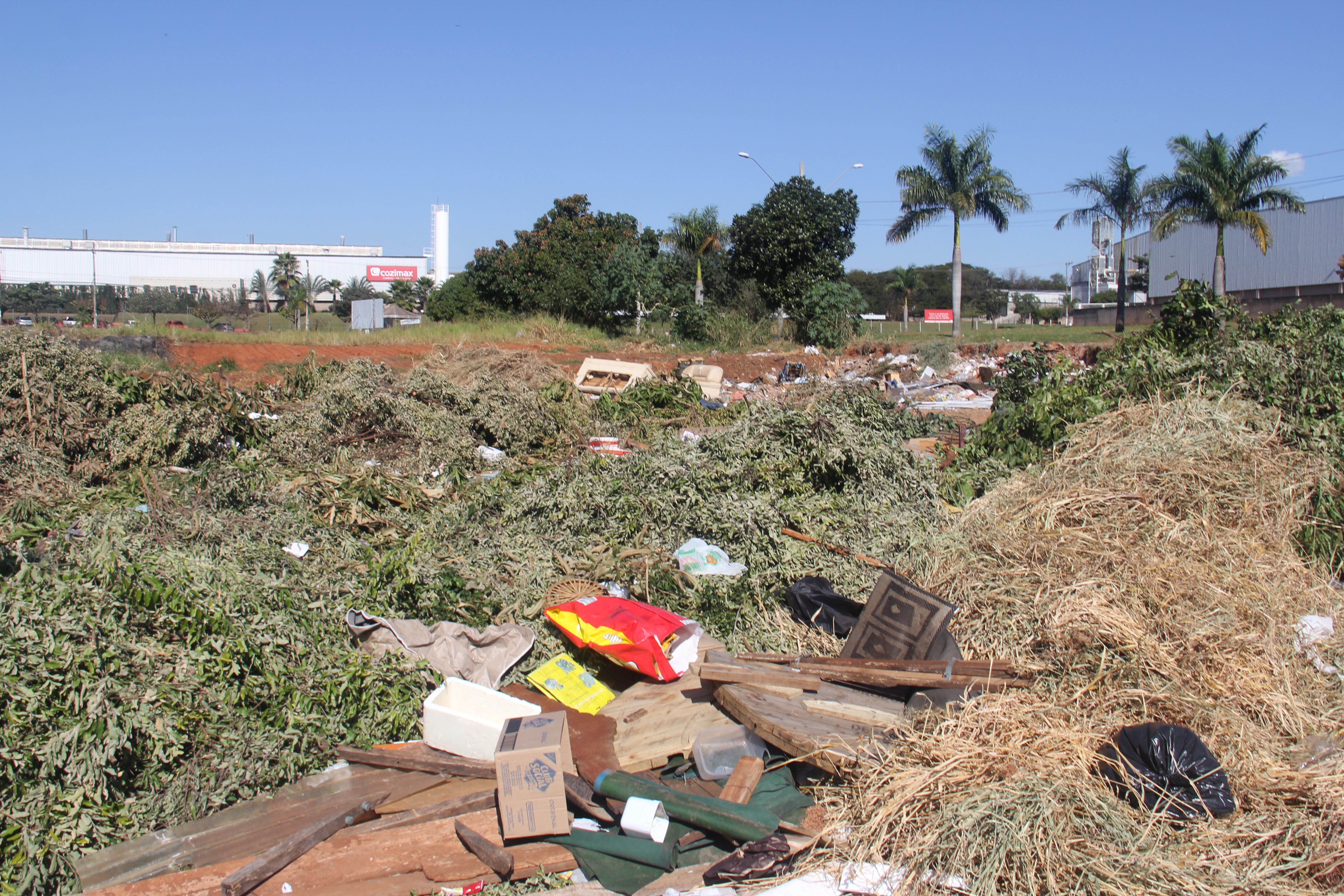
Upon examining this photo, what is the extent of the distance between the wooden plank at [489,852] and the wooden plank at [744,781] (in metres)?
0.79

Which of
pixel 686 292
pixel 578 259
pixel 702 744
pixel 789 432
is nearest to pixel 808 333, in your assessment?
pixel 686 292

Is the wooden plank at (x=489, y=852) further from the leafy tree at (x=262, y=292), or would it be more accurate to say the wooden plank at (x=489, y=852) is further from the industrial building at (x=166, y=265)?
the industrial building at (x=166, y=265)

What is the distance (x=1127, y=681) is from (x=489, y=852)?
2626 millimetres

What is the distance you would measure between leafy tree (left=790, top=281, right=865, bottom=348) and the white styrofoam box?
874 inches

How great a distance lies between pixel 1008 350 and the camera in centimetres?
2247

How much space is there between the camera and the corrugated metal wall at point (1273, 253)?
1599 inches

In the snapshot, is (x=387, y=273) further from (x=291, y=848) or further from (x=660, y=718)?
(x=291, y=848)

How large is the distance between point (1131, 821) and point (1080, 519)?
243 centimetres

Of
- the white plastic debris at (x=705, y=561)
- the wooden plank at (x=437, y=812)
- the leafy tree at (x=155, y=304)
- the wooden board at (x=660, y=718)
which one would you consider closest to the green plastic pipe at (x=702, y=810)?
the wooden board at (x=660, y=718)

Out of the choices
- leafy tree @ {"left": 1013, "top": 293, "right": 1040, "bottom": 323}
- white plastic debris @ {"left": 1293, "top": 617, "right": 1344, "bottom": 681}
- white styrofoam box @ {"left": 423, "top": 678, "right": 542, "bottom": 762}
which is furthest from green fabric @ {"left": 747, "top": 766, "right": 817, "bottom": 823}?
leafy tree @ {"left": 1013, "top": 293, "right": 1040, "bottom": 323}

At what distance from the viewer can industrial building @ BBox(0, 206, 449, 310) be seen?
7631 centimetres

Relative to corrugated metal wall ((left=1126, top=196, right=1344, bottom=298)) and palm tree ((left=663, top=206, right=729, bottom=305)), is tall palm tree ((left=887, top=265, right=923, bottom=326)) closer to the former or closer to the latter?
corrugated metal wall ((left=1126, top=196, right=1344, bottom=298))

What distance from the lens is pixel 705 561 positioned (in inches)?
218

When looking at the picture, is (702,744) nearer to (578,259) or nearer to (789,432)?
(789,432)
